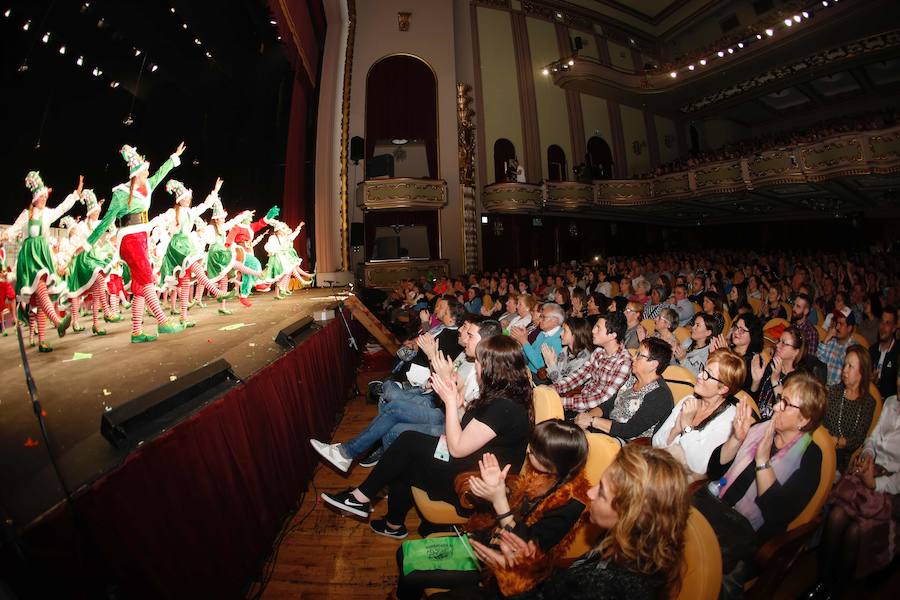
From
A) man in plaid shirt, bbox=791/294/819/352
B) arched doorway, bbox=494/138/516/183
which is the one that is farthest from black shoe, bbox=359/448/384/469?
arched doorway, bbox=494/138/516/183

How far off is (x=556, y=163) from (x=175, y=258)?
11361mm

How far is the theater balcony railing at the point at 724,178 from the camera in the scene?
8625 mm

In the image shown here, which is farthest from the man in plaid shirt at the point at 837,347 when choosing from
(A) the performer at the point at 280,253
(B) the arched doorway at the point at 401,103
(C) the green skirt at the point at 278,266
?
(B) the arched doorway at the point at 401,103

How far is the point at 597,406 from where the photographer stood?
268cm

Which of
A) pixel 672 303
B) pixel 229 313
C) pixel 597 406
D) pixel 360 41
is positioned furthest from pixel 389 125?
pixel 597 406

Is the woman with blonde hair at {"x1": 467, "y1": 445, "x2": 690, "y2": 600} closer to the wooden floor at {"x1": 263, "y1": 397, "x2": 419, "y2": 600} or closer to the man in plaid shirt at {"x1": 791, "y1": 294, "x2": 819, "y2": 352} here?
the wooden floor at {"x1": 263, "y1": 397, "x2": 419, "y2": 600}

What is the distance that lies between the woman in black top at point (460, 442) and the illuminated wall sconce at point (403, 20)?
1196cm

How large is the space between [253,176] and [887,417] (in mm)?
9893

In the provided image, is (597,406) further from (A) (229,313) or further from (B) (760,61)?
(B) (760,61)

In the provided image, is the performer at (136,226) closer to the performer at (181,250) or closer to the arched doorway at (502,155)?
the performer at (181,250)

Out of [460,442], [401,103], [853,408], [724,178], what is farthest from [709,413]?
[724,178]

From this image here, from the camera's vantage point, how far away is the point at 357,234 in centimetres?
1111

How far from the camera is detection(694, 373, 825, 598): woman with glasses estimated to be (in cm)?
137

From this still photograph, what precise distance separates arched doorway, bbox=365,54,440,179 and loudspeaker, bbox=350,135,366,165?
28 cm
